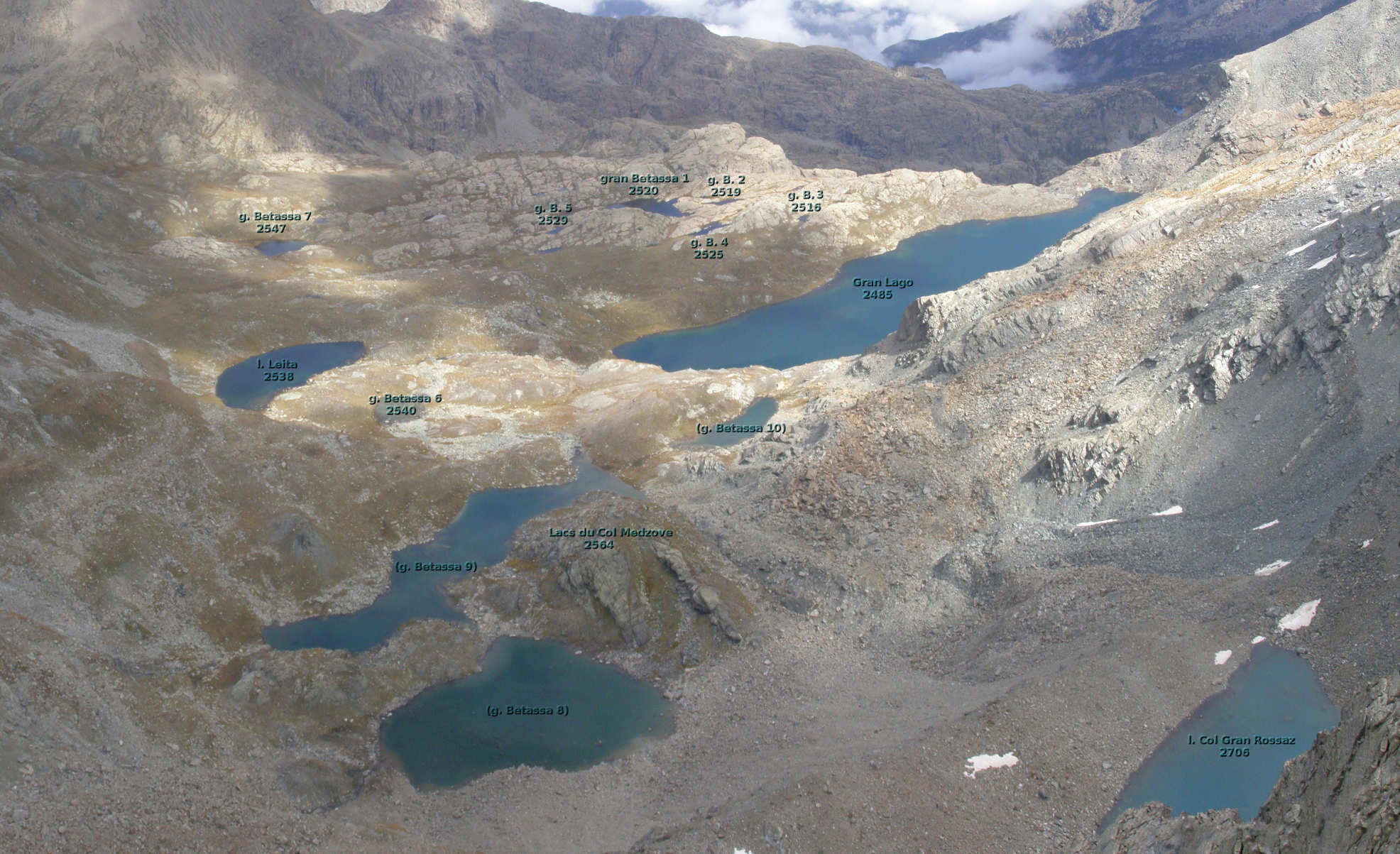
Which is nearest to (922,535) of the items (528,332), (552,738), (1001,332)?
(1001,332)

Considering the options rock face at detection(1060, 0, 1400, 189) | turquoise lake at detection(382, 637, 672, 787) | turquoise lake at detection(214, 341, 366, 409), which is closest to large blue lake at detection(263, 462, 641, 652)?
turquoise lake at detection(382, 637, 672, 787)

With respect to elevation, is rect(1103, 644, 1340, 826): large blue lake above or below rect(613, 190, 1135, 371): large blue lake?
above

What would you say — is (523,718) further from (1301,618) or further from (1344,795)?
(1344,795)

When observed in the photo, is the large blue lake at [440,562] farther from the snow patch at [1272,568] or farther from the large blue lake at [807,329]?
the snow patch at [1272,568]

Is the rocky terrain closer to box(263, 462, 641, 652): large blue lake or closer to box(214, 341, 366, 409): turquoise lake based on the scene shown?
box(263, 462, 641, 652): large blue lake

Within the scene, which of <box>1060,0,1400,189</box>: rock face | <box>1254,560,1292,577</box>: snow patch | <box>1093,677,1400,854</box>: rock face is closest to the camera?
<box>1093,677,1400,854</box>: rock face

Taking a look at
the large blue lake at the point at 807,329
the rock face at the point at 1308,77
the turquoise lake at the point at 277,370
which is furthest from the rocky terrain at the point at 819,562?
the rock face at the point at 1308,77

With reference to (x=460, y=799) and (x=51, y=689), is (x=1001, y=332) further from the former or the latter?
(x=51, y=689)
